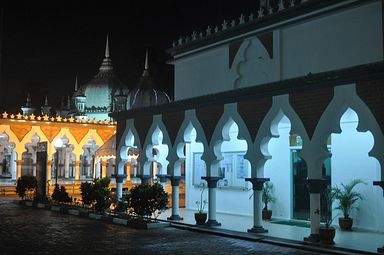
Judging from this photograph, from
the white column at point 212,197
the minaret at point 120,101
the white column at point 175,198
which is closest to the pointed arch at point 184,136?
the white column at point 175,198

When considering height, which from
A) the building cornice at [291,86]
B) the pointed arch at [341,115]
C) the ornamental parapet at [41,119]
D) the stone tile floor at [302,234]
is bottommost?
the stone tile floor at [302,234]

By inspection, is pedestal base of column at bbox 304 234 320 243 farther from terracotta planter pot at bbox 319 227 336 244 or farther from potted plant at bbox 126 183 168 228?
potted plant at bbox 126 183 168 228

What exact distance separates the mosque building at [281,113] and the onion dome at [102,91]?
2215 centimetres

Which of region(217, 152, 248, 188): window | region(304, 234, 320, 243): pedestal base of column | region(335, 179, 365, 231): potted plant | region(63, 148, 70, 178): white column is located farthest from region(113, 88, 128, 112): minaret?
A: region(304, 234, 320, 243): pedestal base of column

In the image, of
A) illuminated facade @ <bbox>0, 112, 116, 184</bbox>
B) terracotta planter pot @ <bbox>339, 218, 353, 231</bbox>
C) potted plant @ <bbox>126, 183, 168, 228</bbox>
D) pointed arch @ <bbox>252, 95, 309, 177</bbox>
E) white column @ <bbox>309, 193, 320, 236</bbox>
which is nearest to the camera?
white column @ <bbox>309, 193, 320, 236</bbox>

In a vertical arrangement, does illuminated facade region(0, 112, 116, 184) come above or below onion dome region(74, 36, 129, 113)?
below

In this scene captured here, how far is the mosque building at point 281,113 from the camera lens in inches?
473

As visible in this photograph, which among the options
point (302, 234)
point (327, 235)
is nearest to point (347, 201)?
point (302, 234)

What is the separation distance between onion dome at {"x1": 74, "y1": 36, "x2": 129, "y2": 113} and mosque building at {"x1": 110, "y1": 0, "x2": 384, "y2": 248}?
22.1 metres

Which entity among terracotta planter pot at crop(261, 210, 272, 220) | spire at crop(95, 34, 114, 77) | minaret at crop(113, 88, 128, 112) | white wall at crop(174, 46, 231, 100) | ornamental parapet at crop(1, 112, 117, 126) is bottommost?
terracotta planter pot at crop(261, 210, 272, 220)

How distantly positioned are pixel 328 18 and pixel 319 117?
4.75 m

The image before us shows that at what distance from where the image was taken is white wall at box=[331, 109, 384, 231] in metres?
14.1

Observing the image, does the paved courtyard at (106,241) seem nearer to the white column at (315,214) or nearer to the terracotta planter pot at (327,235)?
the terracotta planter pot at (327,235)

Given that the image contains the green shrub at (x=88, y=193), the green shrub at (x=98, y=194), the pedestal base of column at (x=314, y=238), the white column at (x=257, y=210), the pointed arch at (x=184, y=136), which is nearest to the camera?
the pedestal base of column at (x=314, y=238)
